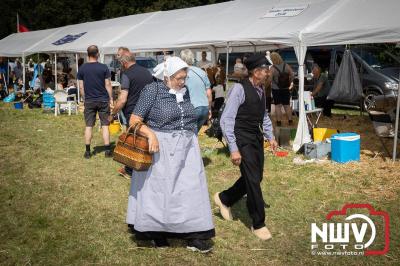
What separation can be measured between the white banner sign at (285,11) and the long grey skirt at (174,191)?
6.89m

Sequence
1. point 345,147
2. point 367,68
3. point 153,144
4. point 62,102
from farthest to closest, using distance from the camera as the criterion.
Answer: point 62,102
point 367,68
point 345,147
point 153,144

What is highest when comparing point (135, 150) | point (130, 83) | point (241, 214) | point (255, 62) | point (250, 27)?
point (250, 27)

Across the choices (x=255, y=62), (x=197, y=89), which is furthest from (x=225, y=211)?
(x=197, y=89)

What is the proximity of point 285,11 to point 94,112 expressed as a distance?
5.20 metres


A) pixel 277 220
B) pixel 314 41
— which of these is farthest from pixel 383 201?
pixel 314 41

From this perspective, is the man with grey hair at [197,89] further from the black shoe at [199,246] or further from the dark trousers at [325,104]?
the dark trousers at [325,104]

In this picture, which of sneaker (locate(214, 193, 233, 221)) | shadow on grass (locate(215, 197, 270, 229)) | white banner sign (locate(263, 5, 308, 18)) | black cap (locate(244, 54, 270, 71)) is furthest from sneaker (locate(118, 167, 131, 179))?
white banner sign (locate(263, 5, 308, 18))

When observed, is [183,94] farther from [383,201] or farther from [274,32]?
[274,32]

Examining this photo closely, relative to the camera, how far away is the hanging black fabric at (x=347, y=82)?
11469mm

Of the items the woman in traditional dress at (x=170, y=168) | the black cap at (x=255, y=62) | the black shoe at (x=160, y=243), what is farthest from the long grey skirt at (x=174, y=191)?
the black cap at (x=255, y=62)

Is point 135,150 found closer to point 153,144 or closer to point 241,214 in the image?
point 153,144

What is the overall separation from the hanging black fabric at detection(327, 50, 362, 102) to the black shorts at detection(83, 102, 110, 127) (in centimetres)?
637

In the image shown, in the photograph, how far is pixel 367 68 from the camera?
1395 cm

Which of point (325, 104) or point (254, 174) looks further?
point (325, 104)
